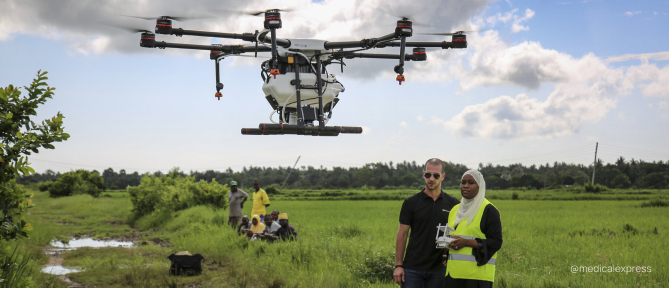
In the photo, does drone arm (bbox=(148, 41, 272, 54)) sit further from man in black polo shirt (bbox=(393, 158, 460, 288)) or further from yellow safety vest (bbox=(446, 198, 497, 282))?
yellow safety vest (bbox=(446, 198, 497, 282))

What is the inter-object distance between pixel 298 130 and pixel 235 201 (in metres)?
8.49

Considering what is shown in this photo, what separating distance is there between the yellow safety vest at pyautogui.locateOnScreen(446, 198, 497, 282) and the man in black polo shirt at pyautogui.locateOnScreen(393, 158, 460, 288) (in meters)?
0.35

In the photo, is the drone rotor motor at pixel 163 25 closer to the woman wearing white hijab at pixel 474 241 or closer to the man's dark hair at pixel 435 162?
the man's dark hair at pixel 435 162

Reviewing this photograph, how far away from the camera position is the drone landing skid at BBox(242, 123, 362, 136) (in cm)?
616

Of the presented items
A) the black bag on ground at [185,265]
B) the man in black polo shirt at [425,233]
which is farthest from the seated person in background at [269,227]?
the man in black polo shirt at [425,233]

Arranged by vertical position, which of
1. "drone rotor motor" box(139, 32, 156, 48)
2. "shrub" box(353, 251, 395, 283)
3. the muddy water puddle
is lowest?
the muddy water puddle

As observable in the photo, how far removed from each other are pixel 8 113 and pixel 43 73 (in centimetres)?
62

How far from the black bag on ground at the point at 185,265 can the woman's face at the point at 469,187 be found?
23.7 ft

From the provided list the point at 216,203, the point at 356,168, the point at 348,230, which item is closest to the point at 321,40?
the point at 348,230

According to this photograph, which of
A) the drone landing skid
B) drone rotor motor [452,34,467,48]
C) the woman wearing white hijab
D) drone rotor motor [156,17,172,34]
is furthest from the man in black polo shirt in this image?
drone rotor motor [156,17,172,34]

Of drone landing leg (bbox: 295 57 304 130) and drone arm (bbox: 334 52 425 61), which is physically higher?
drone arm (bbox: 334 52 425 61)

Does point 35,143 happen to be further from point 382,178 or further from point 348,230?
point 382,178

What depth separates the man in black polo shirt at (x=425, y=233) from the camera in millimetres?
4449

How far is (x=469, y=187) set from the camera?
4.04 metres
